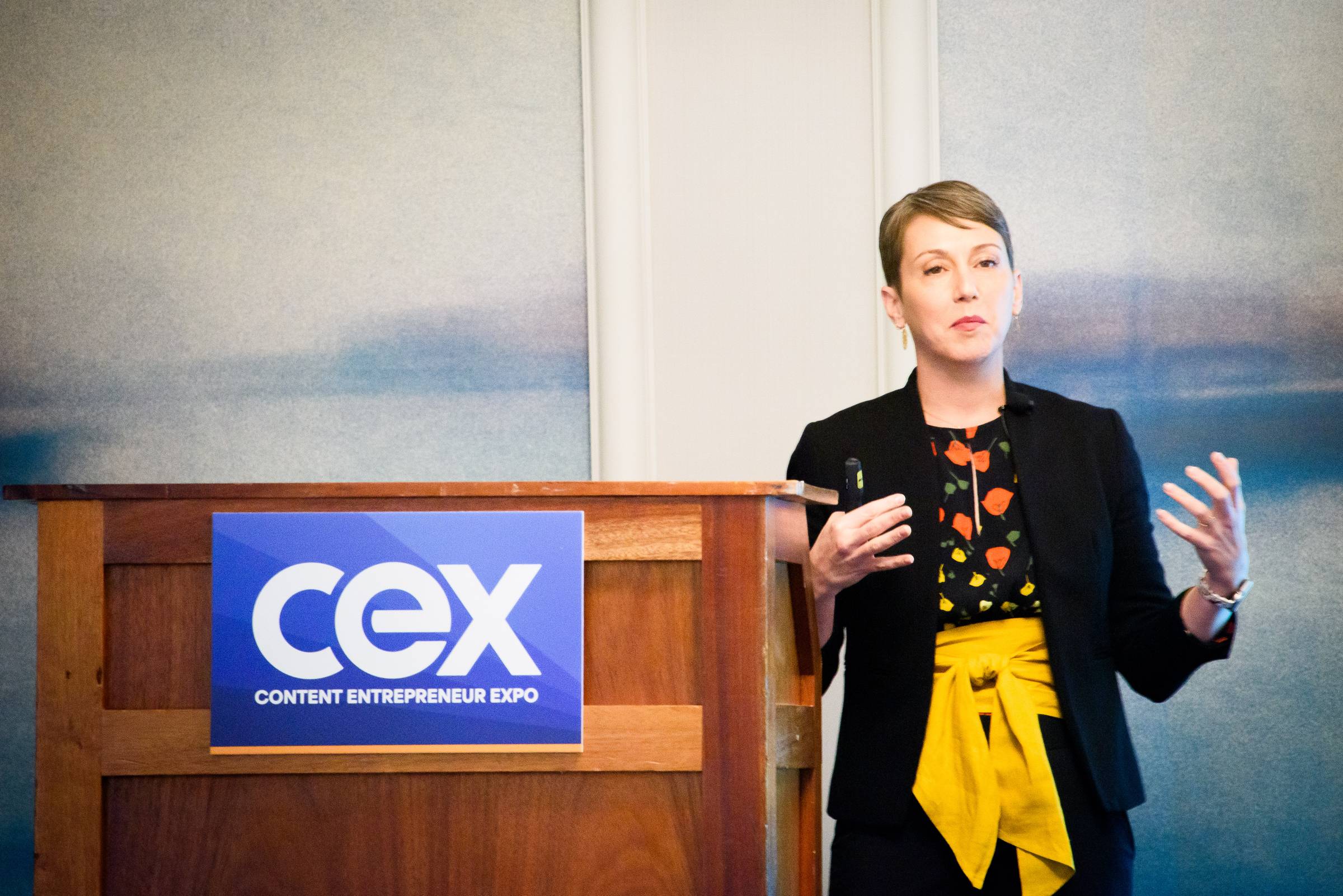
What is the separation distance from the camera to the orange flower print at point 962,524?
1.77 meters

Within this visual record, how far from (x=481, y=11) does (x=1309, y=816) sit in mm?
2635

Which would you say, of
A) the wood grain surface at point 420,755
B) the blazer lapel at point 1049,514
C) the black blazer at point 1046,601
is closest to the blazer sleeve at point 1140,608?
the black blazer at point 1046,601

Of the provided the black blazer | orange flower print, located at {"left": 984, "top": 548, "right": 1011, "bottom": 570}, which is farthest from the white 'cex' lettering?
orange flower print, located at {"left": 984, "top": 548, "right": 1011, "bottom": 570}

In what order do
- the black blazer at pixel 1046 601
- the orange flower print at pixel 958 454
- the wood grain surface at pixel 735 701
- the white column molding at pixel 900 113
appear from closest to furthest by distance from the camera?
1. the wood grain surface at pixel 735 701
2. the black blazer at pixel 1046 601
3. the orange flower print at pixel 958 454
4. the white column molding at pixel 900 113

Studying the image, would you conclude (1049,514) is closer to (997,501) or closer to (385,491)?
(997,501)

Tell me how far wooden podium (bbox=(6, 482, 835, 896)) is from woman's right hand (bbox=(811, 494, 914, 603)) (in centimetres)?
17

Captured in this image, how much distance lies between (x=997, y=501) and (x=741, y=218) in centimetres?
121

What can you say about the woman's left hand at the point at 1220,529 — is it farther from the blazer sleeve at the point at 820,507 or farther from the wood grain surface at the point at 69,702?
the wood grain surface at the point at 69,702

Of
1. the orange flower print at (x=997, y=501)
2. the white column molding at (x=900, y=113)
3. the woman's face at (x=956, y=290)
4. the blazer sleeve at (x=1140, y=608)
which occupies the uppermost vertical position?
the white column molding at (x=900, y=113)

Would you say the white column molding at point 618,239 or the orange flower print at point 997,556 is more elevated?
the white column molding at point 618,239

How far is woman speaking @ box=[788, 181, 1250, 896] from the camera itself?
1.64 m

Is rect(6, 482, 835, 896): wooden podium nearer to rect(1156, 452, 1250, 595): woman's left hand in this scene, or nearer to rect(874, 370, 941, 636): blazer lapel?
rect(874, 370, 941, 636): blazer lapel

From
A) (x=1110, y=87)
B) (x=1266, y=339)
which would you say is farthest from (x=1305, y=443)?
(x=1110, y=87)

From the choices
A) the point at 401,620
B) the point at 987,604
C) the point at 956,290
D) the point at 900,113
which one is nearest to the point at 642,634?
the point at 401,620
